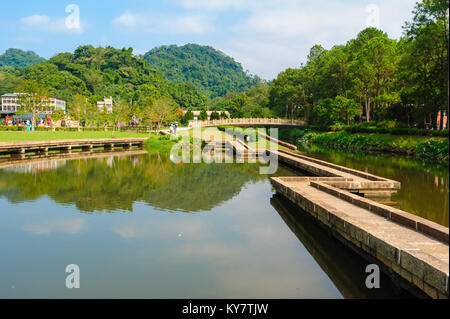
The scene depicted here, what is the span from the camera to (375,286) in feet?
24.4

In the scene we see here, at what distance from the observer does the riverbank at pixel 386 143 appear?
29.5m

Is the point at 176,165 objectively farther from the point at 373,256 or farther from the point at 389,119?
the point at 389,119

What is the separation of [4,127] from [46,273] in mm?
48686

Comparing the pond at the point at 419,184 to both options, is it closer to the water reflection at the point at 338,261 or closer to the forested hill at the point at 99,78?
the water reflection at the point at 338,261

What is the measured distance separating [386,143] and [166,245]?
106 feet

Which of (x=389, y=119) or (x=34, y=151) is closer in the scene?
(x=34, y=151)

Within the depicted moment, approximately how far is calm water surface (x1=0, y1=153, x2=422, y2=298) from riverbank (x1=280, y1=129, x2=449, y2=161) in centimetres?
1772

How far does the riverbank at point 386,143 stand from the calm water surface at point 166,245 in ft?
58.1

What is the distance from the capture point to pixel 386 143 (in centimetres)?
3656

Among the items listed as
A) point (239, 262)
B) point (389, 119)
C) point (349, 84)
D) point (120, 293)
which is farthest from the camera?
point (349, 84)

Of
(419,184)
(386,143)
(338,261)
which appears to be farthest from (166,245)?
(386,143)

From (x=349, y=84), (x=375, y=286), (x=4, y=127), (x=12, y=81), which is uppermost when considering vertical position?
(x=12, y=81)

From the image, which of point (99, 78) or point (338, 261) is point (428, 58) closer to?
point (338, 261)

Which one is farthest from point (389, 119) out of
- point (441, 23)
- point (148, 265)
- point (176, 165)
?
point (148, 265)
